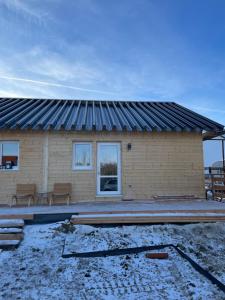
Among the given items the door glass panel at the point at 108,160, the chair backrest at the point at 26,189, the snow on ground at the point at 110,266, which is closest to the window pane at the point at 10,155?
the chair backrest at the point at 26,189

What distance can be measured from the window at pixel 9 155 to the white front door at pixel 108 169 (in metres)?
3.17

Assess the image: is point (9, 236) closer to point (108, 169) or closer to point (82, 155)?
point (82, 155)

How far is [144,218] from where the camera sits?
608cm

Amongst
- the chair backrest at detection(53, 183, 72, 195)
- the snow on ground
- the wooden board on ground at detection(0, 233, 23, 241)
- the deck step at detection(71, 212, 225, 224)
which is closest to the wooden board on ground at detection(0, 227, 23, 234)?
the wooden board on ground at detection(0, 233, 23, 241)

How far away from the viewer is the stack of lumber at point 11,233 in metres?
4.96

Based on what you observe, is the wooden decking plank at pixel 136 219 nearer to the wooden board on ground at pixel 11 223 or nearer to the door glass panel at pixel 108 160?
the wooden board on ground at pixel 11 223

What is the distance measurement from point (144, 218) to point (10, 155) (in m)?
5.72

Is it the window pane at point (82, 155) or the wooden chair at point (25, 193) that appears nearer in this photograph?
→ the wooden chair at point (25, 193)

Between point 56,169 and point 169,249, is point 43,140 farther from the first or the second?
point 169,249

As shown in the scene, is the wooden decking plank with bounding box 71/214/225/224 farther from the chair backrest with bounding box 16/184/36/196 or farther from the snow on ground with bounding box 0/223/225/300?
the chair backrest with bounding box 16/184/36/196

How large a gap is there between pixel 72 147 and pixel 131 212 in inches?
147

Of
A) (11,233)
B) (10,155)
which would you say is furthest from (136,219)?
(10,155)

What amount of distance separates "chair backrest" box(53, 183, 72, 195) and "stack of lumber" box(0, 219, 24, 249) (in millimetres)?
2463

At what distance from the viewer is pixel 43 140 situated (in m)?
8.79
